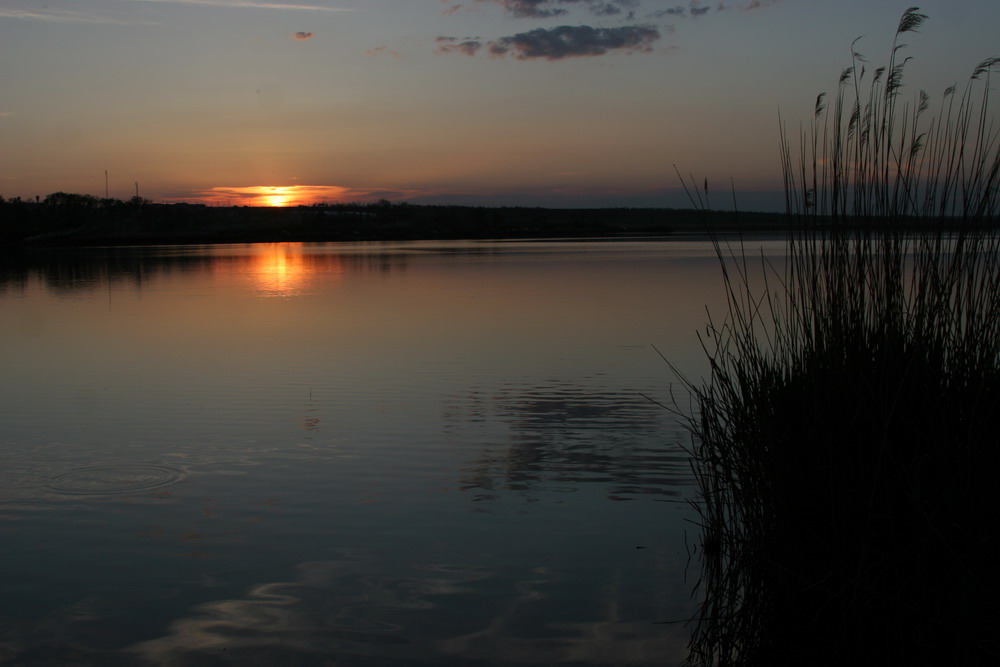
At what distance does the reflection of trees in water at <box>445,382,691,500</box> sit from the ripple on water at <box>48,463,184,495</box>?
179 cm

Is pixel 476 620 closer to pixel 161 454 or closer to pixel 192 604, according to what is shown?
pixel 192 604

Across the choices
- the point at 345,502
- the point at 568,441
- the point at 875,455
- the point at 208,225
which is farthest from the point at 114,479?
the point at 208,225

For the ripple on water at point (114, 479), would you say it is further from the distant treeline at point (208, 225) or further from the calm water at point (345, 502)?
the distant treeline at point (208, 225)

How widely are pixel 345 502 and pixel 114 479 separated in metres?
1.51

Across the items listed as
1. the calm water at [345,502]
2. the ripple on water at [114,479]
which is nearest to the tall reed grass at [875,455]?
the calm water at [345,502]

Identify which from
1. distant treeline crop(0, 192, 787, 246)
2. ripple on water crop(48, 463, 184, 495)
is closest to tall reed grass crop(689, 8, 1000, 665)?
ripple on water crop(48, 463, 184, 495)

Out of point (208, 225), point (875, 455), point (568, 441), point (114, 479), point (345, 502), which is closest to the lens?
point (875, 455)

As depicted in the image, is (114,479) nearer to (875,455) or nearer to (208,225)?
(875,455)

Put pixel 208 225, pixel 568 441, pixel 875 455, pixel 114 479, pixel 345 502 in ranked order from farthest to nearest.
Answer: pixel 208 225, pixel 568 441, pixel 114 479, pixel 345 502, pixel 875 455

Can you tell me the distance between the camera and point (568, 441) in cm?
609

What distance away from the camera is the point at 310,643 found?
3352mm

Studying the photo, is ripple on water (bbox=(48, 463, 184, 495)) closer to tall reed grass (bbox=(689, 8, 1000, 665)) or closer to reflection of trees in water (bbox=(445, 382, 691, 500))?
reflection of trees in water (bbox=(445, 382, 691, 500))

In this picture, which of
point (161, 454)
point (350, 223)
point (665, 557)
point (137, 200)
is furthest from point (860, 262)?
point (137, 200)

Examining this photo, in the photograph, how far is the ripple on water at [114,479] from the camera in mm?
5129
